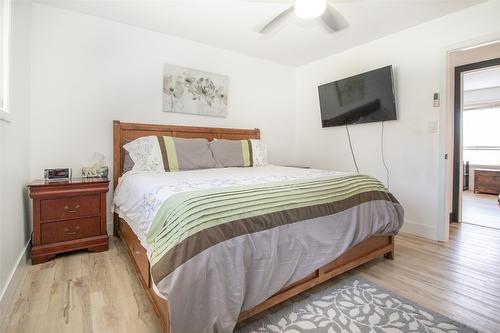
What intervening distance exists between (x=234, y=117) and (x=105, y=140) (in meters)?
1.71

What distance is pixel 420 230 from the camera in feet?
9.39

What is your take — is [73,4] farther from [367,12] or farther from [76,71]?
[367,12]

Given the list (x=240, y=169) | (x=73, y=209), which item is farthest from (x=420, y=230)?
Answer: (x=73, y=209)

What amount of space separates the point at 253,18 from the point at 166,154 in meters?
1.72

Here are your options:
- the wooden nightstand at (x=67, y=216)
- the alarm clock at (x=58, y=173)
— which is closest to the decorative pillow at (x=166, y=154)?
the wooden nightstand at (x=67, y=216)

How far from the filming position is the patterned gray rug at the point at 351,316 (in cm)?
134

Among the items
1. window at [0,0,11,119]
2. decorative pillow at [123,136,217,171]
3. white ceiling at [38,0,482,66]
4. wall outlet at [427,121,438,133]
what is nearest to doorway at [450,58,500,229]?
wall outlet at [427,121,438,133]

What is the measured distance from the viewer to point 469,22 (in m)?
2.46

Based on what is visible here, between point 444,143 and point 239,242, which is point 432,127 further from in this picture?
point 239,242

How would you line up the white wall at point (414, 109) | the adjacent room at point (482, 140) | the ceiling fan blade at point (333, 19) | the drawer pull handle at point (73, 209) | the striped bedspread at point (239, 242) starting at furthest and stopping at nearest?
1. the adjacent room at point (482, 140)
2. the white wall at point (414, 109)
3. the drawer pull handle at point (73, 209)
4. the ceiling fan blade at point (333, 19)
5. the striped bedspread at point (239, 242)

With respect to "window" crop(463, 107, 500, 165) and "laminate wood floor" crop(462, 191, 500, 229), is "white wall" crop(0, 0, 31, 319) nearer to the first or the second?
"laminate wood floor" crop(462, 191, 500, 229)

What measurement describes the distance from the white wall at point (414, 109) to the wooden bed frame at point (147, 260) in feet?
3.47

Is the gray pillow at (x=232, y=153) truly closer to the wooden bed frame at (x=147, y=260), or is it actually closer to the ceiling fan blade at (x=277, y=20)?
the wooden bed frame at (x=147, y=260)

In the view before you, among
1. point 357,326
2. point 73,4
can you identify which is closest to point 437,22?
point 357,326
